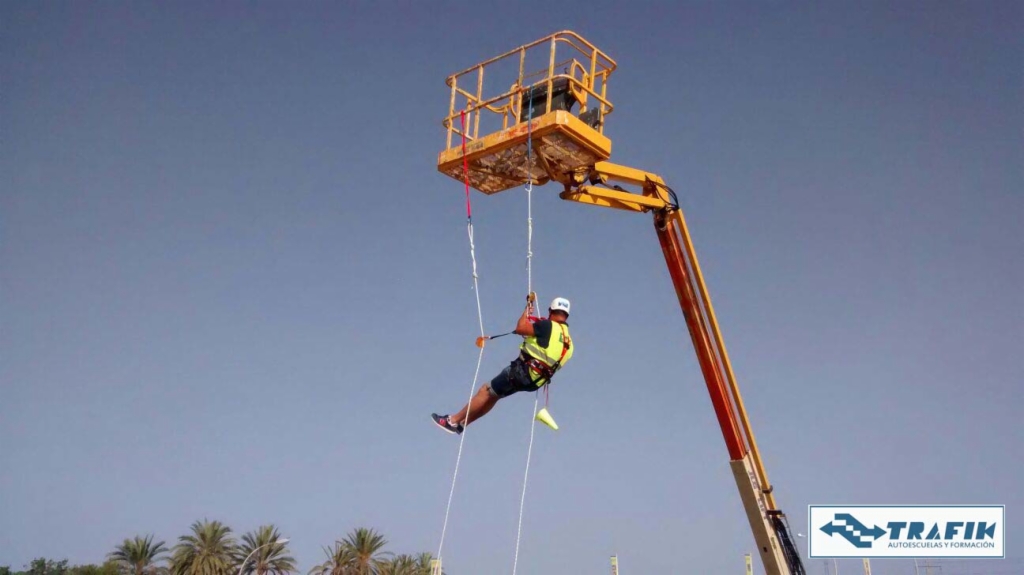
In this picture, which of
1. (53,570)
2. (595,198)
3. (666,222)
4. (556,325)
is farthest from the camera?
(53,570)

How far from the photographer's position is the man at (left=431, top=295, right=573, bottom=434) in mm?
10555

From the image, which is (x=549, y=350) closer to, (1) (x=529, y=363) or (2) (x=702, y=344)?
(1) (x=529, y=363)

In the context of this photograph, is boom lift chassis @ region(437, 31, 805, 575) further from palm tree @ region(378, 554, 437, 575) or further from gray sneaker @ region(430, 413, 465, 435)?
palm tree @ region(378, 554, 437, 575)

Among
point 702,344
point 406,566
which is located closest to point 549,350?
point 702,344

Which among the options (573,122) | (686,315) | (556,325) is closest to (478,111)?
(573,122)

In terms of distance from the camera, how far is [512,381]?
424 inches

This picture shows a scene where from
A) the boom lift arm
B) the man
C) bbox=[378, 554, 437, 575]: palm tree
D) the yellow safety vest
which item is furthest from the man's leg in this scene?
bbox=[378, 554, 437, 575]: palm tree

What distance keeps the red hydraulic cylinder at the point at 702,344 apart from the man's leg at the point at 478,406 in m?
5.51

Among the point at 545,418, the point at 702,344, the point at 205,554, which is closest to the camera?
the point at 545,418

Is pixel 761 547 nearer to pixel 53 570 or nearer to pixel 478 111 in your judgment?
pixel 478 111

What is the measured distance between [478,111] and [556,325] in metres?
3.56

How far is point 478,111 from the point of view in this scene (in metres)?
12.5

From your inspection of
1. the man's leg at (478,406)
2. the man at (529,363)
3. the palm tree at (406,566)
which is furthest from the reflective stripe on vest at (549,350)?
the palm tree at (406,566)

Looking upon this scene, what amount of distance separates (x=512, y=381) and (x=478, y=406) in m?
0.61
